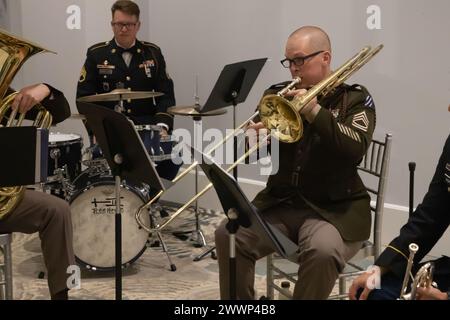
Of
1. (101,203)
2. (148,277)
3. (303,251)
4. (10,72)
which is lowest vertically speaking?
(148,277)

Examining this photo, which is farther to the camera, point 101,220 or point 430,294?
point 101,220

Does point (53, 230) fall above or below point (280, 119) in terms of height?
below

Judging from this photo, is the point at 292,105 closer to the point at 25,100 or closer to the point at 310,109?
the point at 310,109

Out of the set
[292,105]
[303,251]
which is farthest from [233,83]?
[303,251]

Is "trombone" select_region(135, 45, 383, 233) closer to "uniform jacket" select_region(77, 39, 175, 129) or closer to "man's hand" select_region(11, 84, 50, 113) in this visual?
"man's hand" select_region(11, 84, 50, 113)

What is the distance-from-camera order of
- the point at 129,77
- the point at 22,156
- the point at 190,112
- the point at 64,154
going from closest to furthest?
the point at 22,156 < the point at 64,154 < the point at 190,112 < the point at 129,77

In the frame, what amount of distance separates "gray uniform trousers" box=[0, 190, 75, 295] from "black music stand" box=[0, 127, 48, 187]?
580 mm

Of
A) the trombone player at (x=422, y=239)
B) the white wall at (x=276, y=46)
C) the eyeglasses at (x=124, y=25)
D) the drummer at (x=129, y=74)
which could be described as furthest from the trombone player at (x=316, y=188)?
the eyeglasses at (x=124, y=25)

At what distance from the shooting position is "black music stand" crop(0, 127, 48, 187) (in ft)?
7.93

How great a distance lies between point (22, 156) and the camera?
245cm

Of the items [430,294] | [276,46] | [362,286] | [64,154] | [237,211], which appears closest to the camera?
[430,294]

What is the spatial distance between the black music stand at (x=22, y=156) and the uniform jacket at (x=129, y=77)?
2.08m

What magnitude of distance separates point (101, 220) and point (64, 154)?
0.51 m

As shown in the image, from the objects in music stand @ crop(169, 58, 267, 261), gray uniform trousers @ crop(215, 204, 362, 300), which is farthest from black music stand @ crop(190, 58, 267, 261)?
gray uniform trousers @ crop(215, 204, 362, 300)
